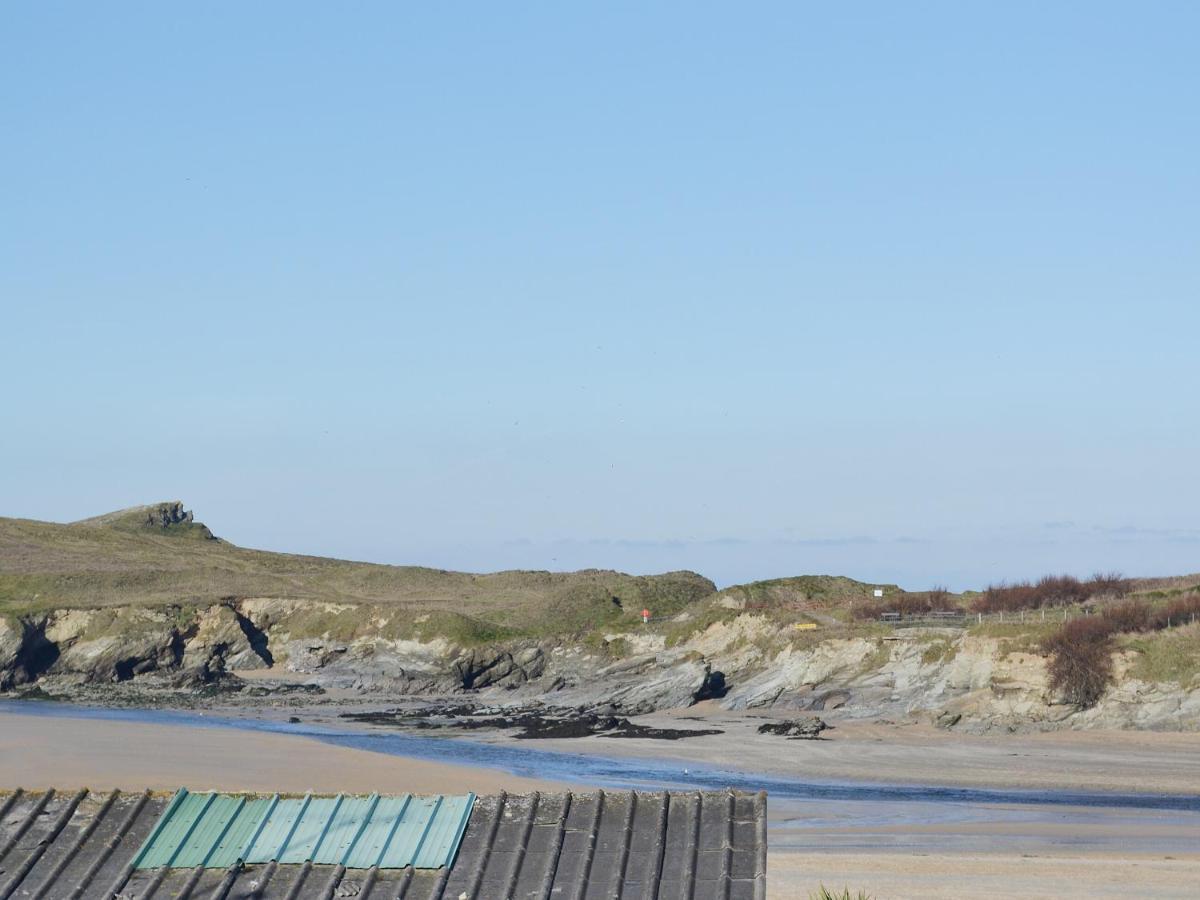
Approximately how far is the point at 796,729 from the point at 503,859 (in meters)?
42.5

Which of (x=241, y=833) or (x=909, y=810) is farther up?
(x=241, y=833)

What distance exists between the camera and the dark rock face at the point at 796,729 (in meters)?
53.2

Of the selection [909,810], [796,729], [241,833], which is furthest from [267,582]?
[241,833]

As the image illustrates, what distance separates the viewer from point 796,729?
5444cm

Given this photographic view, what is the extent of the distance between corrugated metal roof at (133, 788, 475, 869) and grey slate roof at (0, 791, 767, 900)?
0.13 metres

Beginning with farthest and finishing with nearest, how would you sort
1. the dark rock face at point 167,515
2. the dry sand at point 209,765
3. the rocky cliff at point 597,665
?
the dark rock face at point 167,515, the rocky cliff at point 597,665, the dry sand at point 209,765

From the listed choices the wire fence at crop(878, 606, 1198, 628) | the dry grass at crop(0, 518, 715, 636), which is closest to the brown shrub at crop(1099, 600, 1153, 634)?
the wire fence at crop(878, 606, 1198, 628)

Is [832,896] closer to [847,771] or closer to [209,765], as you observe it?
[847,771]

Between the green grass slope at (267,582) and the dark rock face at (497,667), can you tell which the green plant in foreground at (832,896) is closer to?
the dark rock face at (497,667)

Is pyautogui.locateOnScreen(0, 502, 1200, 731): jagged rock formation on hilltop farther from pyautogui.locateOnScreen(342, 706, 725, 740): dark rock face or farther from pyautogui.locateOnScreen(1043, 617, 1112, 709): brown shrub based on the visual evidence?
pyautogui.locateOnScreen(342, 706, 725, 740): dark rock face

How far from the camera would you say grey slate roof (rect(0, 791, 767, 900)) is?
509 inches

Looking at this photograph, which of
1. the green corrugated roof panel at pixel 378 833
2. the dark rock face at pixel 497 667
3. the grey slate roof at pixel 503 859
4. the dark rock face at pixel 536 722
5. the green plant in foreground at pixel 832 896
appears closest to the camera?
the grey slate roof at pixel 503 859

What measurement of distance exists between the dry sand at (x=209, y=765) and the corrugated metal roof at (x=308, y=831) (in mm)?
21334

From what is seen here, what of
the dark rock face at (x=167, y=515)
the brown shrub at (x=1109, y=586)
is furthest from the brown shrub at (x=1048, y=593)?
the dark rock face at (x=167, y=515)
